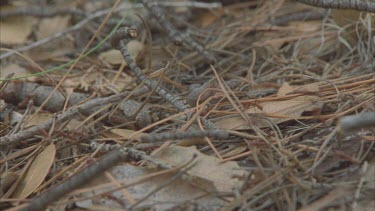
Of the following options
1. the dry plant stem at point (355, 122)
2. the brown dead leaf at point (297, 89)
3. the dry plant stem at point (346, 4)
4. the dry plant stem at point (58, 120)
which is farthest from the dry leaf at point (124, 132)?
the dry plant stem at point (346, 4)

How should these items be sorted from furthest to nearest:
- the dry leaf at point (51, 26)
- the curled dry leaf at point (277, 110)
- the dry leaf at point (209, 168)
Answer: the dry leaf at point (51, 26), the curled dry leaf at point (277, 110), the dry leaf at point (209, 168)

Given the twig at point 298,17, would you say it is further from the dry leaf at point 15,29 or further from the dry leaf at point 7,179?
the dry leaf at point 7,179

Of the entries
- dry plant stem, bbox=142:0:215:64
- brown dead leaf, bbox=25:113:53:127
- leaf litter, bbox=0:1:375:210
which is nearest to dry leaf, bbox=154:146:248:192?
leaf litter, bbox=0:1:375:210

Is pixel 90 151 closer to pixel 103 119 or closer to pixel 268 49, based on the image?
pixel 103 119

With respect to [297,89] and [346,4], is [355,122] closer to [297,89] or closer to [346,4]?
[297,89]

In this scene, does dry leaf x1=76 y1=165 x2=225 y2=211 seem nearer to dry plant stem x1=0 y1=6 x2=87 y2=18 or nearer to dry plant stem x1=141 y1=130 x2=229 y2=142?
dry plant stem x1=141 y1=130 x2=229 y2=142

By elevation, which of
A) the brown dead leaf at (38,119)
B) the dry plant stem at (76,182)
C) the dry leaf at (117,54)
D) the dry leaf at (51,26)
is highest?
the dry plant stem at (76,182)
